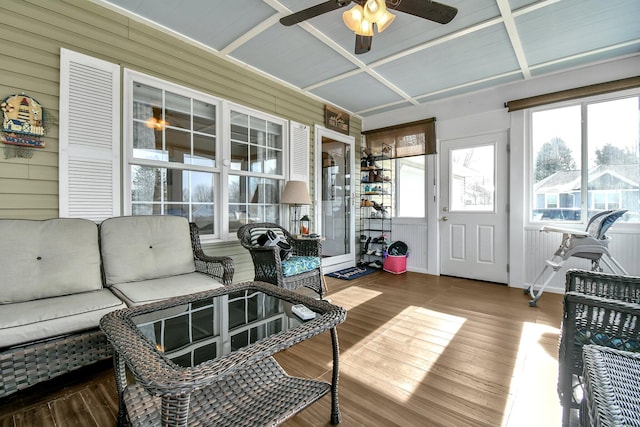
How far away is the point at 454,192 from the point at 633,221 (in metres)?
1.98

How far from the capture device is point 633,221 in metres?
3.25

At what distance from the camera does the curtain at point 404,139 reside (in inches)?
184

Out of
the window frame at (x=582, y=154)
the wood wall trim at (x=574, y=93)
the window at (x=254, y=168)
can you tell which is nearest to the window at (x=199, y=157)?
the window at (x=254, y=168)

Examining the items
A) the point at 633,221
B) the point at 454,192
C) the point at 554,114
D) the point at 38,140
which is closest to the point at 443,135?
the point at 454,192

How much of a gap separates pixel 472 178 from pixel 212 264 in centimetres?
395

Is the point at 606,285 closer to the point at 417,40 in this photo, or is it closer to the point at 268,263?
the point at 268,263

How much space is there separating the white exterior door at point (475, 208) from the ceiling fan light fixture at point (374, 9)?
10.2 ft

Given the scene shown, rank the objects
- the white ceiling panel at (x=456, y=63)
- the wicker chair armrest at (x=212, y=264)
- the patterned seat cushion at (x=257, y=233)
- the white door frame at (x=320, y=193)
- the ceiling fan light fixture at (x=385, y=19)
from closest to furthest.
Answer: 1. the ceiling fan light fixture at (x=385, y=19)
2. the wicker chair armrest at (x=212, y=264)
3. the white ceiling panel at (x=456, y=63)
4. the patterned seat cushion at (x=257, y=233)
5. the white door frame at (x=320, y=193)

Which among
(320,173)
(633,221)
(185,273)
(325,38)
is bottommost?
(185,273)

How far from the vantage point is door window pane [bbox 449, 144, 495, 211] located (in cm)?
425

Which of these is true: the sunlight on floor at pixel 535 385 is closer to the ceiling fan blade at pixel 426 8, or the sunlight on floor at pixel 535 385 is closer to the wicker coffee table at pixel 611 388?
the wicker coffee table at pixel 611 388

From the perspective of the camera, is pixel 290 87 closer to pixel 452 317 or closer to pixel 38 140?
pixel 38 140

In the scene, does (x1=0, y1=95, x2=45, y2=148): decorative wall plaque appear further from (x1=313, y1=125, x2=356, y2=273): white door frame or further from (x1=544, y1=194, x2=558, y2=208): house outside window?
(x1=544, y1=194, x2=558, y2=208): house outside window

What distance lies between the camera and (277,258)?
2.70 metres
